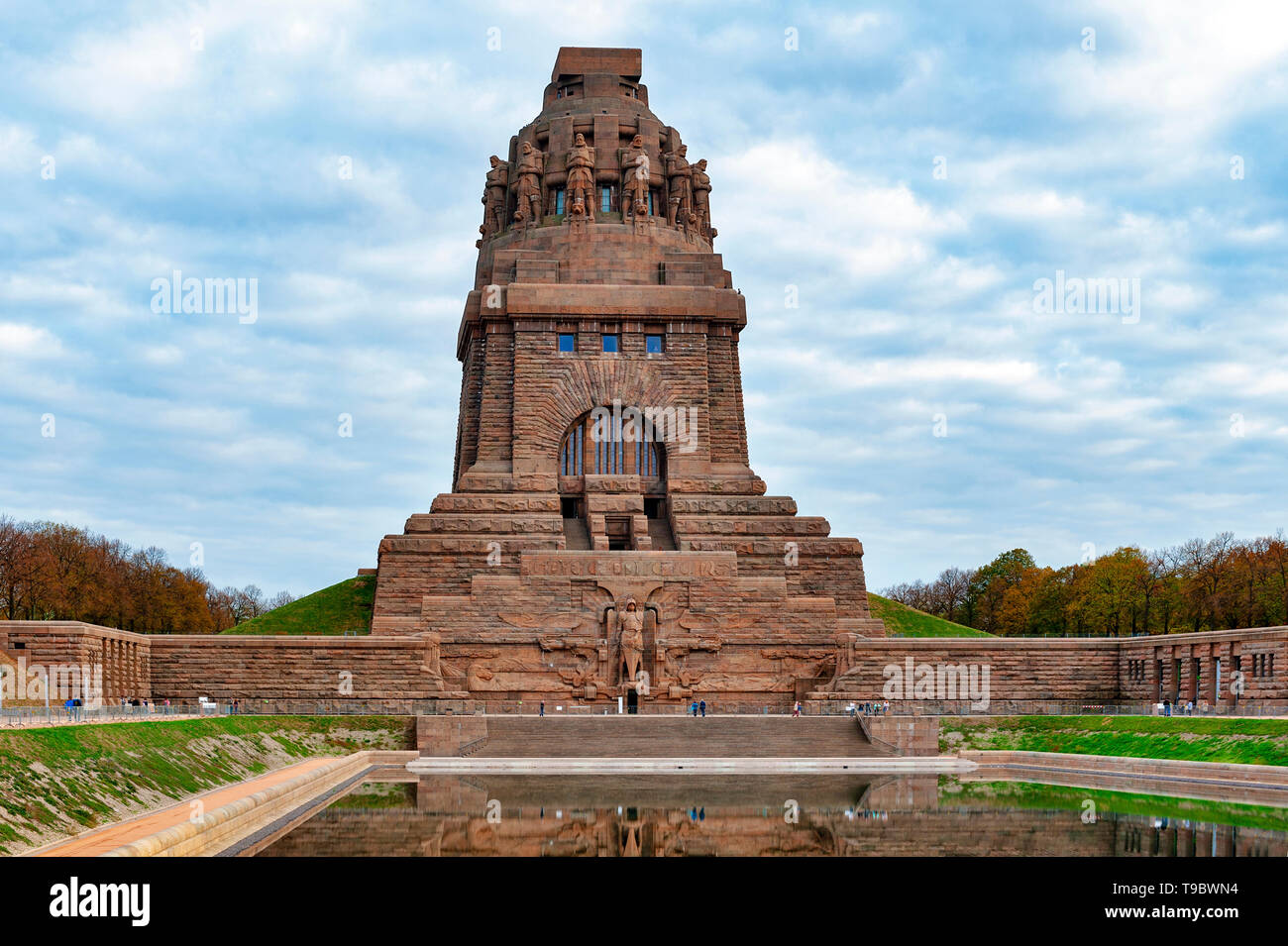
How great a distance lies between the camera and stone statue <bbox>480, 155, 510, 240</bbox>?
62.5 m

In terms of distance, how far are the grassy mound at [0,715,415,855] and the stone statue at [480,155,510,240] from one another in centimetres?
3036

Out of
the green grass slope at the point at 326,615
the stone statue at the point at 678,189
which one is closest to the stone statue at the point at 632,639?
the green grass slope at the point at 326,615

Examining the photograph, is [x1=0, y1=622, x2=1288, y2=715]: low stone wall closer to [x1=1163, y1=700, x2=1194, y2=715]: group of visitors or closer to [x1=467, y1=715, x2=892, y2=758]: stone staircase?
[x1=1163, y1=700, x2=1194, y2=715]: group of visitors

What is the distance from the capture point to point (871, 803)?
26.1 meters

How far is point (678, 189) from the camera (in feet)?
198

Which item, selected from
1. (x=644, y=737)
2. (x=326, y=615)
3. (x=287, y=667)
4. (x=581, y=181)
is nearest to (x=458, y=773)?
(x=644, y=737)

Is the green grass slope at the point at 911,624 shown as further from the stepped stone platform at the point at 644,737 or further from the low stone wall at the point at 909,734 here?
the low stone wall at the point at 909,734

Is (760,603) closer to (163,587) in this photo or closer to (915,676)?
(915,676)

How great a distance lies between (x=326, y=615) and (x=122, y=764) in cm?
2806

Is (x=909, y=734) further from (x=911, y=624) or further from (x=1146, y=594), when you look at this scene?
(x=1146, y=594)

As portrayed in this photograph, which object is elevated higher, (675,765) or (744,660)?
(744,660)

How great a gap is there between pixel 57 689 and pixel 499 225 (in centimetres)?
3054

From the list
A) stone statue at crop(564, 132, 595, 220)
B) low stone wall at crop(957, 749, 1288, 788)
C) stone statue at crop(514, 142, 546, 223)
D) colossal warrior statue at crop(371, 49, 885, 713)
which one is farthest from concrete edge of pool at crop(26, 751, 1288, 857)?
stone statue at crop(514, 142, 546, 223)
